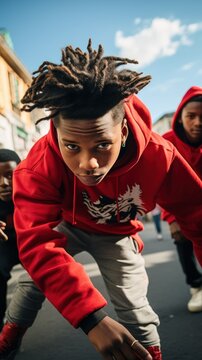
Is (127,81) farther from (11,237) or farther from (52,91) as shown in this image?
(11,237)

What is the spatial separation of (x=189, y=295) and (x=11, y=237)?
1669mm

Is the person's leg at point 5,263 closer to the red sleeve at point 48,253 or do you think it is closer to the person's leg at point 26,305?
the person's leg at point 26,305

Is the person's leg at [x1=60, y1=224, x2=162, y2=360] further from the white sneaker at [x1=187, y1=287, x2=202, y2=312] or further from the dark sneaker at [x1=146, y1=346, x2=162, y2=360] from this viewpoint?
the white sneaker at [x1=187, y1=287, x2=202, y2=312]

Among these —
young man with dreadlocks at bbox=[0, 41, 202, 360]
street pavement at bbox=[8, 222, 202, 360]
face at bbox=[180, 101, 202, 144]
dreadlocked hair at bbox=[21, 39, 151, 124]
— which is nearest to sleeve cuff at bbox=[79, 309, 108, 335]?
young man with dreadlocks at bbox=[0, 41, 202, 360]

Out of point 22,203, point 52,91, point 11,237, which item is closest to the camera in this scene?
point 52,91

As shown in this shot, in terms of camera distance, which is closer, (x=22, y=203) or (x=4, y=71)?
(x=22, y=203)

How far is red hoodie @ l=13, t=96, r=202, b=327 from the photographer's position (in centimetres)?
134

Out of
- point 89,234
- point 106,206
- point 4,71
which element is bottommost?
point 89,234

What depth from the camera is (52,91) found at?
4.50ft

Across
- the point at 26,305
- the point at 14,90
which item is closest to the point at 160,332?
the point at 26,305

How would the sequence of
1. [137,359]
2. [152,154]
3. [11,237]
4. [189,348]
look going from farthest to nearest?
1. [11,237]
2. [189,348]
3. [152,154]
4. [137,359]

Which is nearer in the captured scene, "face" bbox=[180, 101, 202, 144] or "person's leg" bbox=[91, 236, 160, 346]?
"person's leg" bbox=[91, 236, 160, 346]

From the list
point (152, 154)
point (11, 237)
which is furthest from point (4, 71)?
point (152, 154)

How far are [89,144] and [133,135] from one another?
13.8 inches
